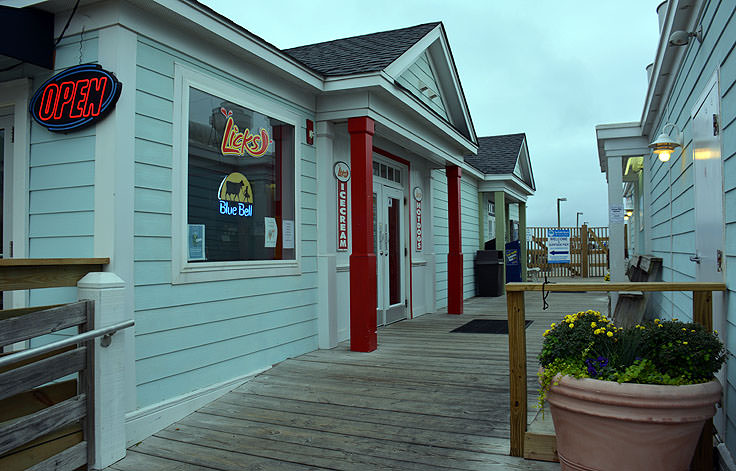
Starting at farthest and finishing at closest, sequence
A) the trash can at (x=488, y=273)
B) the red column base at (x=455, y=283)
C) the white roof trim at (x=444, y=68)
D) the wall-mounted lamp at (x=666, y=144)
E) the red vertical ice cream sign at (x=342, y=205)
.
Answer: the trash can at (x=488, y=273) < the red column base at (x=455, y=283) < the white roof trim at (x=444, y=68) < the red vertical ice cream sign at (x=342, y=205) < the wall-mounted lamp at (x=666, y=144)

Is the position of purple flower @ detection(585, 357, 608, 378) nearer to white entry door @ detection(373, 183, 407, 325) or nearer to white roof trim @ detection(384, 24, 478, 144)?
white roof trim @ detection(384, 24, 478, 144)

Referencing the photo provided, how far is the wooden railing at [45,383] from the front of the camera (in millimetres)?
2624

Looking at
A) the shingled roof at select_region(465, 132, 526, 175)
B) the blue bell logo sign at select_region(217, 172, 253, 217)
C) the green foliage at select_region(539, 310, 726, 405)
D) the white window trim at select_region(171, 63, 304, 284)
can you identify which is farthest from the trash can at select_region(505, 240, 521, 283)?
the green foliage at select_region(539, 310, 726, 405)

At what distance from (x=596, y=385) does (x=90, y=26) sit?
3849 mm

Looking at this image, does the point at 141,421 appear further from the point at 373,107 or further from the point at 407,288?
the point at 407,288

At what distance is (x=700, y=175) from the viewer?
3.90m

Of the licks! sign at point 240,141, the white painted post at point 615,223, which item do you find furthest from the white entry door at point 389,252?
the white painted post at point 615,223

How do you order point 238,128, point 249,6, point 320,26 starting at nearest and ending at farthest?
point 238,128 → point 249,6 → point 320,26

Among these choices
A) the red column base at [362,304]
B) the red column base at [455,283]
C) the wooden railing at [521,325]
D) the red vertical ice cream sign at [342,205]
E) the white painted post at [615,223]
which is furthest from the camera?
the red column base at [455,283]

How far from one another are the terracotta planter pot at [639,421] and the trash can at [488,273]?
10059mm

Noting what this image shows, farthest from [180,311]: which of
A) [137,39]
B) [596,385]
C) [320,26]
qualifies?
[320,26]

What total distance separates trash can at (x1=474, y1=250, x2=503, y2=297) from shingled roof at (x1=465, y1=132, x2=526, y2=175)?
→ 79.9 inches

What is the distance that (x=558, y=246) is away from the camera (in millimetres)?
18391

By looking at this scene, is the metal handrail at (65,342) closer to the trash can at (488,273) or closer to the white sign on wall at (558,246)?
the trash can at (488,273)
